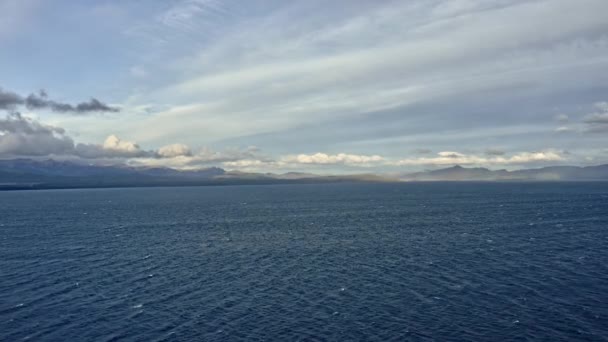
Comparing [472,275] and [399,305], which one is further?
[472,275]

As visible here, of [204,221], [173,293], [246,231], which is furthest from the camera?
[204,221]

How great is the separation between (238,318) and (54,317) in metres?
27.9

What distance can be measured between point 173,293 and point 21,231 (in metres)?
110

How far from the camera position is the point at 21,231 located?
155000 millimetres

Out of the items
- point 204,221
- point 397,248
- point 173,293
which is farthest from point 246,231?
point 173,293

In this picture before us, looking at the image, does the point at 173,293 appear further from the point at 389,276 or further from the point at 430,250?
the point at 430,250

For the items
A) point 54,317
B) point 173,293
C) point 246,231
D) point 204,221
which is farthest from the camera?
point 204,221

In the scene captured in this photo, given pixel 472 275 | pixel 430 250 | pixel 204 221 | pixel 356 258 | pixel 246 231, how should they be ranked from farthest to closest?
pixel 204 221 < pixel 246 231 < pixel 430 250 < pixel 356 258 < pixel 472 275

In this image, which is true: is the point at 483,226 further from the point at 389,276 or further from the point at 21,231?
the point at 21,231

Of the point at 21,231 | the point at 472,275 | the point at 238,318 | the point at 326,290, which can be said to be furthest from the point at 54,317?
the point at 21,231

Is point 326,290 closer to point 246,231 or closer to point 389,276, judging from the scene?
point 389,276

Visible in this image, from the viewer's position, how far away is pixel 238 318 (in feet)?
216

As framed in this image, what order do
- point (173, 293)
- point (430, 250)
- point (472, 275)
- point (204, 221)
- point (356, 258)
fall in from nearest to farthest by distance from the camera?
point (173, 293) → point (472, 275) → point (356, 258) → point (430, 250) → point (204, 221)

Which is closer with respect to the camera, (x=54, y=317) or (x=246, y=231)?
(x=54, y=317)
